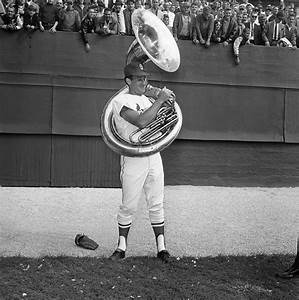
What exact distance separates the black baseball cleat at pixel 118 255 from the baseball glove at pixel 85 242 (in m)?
0.42

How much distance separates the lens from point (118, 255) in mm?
5891

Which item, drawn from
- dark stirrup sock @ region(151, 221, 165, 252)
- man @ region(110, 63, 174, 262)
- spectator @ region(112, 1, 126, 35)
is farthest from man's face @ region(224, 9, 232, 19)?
dark stirrup sock @ region(151, 221, 165, 252)

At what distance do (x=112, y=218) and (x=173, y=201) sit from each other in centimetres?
178

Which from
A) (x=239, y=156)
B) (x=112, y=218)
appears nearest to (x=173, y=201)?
(x=112, y=218)

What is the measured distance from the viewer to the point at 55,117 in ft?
34.7

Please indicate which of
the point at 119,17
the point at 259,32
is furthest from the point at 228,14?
the point at 119,17

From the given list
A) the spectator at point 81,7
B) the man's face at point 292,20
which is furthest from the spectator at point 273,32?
the spectator at point 81,7

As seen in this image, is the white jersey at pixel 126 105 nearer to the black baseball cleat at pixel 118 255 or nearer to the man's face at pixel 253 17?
the black baseball cleat at pixel 118 255

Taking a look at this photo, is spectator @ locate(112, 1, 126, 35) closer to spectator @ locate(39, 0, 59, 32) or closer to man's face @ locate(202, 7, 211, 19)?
spectator @ locate(39, 0, 59, 32)

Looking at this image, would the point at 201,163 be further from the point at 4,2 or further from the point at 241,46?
the point at 4,2

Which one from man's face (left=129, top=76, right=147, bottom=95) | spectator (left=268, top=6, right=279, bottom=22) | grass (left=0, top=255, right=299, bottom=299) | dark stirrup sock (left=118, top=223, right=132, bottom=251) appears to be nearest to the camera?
grass (left=0, top=255, right=299, bottom=299)

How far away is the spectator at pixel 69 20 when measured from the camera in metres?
10.7

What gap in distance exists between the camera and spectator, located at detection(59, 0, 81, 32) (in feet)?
35.1

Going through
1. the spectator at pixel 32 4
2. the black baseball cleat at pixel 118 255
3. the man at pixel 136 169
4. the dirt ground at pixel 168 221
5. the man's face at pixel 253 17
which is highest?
the spectator at pixel 32 4
